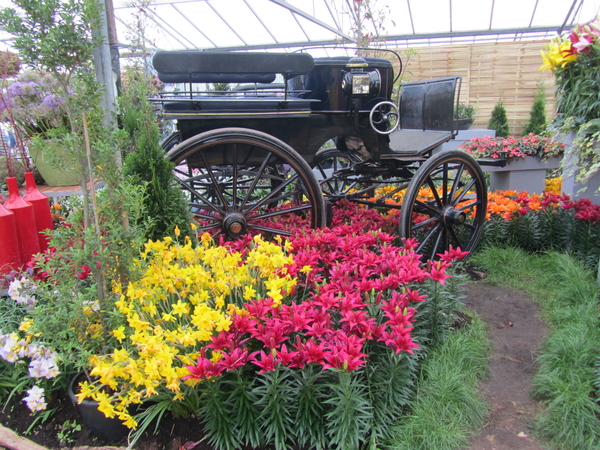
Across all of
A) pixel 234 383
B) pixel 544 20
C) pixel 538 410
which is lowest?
pixel 538 410

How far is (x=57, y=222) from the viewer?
3.44m

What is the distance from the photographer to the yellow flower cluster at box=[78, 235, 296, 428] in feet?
5.24

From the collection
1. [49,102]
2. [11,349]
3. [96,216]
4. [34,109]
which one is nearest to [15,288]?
[11,349]

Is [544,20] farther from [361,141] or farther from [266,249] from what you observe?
[266,249]

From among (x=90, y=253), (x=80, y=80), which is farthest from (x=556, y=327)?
(x=80, y=80)

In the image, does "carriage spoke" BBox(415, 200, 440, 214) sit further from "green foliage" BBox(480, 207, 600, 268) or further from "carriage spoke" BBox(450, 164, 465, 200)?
"green foliage" BBox(480, 207, 600, 268)

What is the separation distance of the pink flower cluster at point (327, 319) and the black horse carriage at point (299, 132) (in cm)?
56

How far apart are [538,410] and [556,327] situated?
2.94ft

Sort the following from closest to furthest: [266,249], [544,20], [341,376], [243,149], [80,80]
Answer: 1. [341,376]
2. [80,80]
3. [266,249]
4. [243,149]
5. [544,20]

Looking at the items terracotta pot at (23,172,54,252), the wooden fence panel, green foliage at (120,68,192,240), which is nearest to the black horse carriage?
green foliage at (120,68,192,240)

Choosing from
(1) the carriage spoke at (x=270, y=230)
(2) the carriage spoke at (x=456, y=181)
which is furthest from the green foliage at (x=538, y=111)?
(1) the carriage spoke at (x=270, y=230)

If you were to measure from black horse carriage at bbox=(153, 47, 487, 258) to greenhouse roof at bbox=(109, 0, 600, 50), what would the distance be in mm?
9642

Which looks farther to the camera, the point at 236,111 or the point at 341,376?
the point at 236,111

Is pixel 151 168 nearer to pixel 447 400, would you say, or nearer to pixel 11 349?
pixel 11 349
